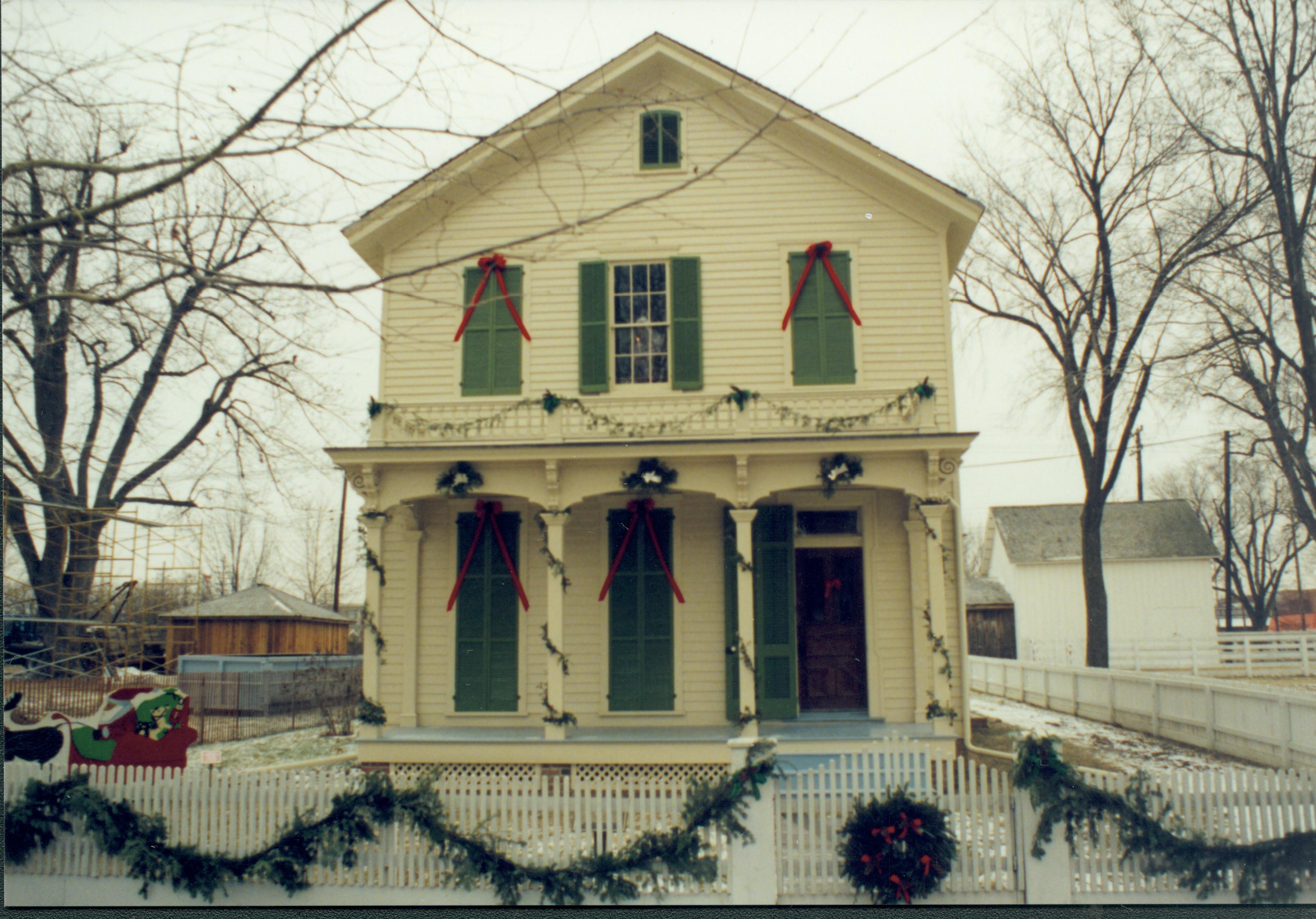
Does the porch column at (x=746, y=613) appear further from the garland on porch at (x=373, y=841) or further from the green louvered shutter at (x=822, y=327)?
the garland on porch at (x=373, y=841)

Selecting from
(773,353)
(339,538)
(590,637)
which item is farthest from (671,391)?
(339,538)

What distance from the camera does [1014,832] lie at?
6.88 m

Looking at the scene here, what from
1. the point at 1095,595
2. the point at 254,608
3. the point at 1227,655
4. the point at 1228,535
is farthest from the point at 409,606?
the point at 1228,535

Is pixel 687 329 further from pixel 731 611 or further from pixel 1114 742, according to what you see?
pixel 1114 742

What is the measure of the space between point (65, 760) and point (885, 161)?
11126 millimetres

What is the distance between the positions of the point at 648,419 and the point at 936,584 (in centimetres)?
396

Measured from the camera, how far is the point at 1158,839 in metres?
6.65

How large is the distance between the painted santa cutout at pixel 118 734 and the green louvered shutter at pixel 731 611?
237 inches

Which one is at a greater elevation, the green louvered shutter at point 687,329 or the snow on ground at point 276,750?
the green louvered shutter at point 687,329

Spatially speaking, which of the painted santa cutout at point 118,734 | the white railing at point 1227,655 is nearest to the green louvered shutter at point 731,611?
the painted santa cutout at point 118,734

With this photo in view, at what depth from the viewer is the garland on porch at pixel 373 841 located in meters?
6.79

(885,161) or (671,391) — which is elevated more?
(885,161)

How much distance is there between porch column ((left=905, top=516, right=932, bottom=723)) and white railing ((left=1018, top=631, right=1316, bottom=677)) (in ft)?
43.6

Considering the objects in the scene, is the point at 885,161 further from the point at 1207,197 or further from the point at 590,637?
the point at 1207,197
